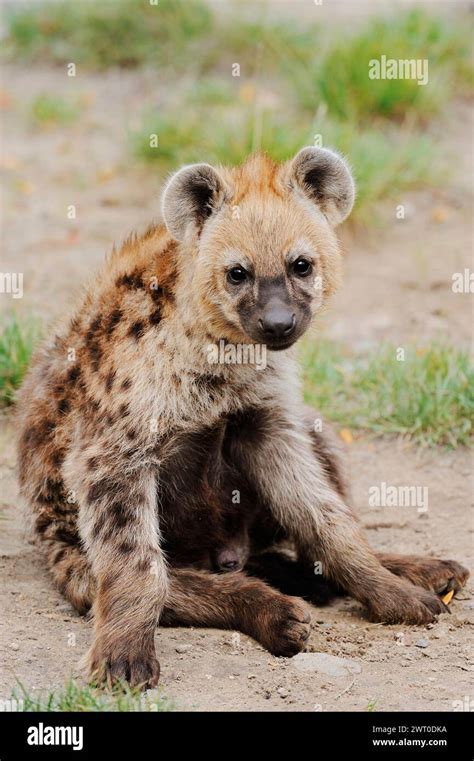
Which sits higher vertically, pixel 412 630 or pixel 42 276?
pixel 42 276

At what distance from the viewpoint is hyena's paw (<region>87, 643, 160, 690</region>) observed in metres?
4.55

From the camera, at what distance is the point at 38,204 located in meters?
9.80

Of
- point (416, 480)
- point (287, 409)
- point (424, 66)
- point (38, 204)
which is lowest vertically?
point (416, 480)

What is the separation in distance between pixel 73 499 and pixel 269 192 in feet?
5.09

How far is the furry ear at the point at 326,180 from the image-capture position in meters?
5.20

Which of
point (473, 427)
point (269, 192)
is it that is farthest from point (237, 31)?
point (269, 192)

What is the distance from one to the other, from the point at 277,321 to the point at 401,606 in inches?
56.9

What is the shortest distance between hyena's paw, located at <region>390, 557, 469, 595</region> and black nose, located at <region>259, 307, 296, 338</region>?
1.45 meters

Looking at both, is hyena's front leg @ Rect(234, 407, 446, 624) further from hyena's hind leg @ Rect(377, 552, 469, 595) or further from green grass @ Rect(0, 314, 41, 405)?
green grass @ Rect(0, 314, 41, 405)

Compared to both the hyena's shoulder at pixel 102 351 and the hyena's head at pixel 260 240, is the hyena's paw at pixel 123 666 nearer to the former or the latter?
the hyena's shoulder at pixel 102 351

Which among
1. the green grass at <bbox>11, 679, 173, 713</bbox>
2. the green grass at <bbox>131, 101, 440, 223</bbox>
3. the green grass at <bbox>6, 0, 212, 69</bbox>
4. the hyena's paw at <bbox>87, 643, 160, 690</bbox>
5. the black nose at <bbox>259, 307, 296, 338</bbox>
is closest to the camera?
the green grass at <bbox>11, 679, 173, 713</bbox>

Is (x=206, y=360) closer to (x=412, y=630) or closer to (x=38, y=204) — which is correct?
(x=412, y=630)

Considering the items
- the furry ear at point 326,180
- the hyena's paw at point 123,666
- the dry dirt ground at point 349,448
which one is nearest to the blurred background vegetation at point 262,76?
the dry dirt ground at point 349,448

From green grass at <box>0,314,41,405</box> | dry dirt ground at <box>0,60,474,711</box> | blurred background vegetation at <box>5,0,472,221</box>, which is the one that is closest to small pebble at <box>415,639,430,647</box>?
dry dirt ground at <box>0,60,474,711</box>
